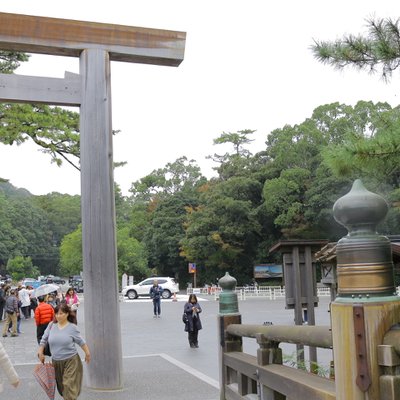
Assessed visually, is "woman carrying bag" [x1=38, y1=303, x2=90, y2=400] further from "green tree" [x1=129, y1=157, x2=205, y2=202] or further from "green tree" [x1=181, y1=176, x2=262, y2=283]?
"green tree" [x1=129, y1=157, x2=205, y2=202]

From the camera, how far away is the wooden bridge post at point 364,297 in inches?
83.7

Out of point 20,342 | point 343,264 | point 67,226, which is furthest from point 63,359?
point 67,226

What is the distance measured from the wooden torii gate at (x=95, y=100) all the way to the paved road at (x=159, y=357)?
0.79m

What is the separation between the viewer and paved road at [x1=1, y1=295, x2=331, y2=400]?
303 inches

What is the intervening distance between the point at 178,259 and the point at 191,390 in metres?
43.7

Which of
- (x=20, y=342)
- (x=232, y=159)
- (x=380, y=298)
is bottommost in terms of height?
(x=20, y=342)

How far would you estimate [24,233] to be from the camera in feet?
245

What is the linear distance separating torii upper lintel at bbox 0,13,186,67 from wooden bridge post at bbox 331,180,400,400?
22.5 feet

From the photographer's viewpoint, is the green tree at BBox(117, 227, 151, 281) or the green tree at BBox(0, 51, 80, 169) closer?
the green tree at BBox(0, 51, 80, 169)

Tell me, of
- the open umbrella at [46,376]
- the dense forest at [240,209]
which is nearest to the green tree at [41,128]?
the dense forest at [240,209]

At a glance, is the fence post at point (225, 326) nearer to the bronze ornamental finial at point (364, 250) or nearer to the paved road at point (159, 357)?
the paved road at point (159, 357)

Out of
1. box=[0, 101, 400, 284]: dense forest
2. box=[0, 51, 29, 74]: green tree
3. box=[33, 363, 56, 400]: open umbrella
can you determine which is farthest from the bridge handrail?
box=[0, 101, 400, 284]: dense forest

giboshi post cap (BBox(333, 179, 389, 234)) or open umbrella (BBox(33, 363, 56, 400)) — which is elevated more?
giboshi post cap (BBox(333, 179, 389, 234))

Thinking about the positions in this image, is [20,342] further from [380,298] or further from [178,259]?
[178,259]
